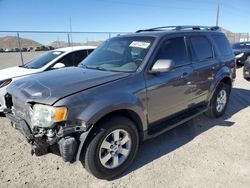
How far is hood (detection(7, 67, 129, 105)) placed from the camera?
103 inches

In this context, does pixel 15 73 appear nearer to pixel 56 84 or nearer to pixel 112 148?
pixel 56 84

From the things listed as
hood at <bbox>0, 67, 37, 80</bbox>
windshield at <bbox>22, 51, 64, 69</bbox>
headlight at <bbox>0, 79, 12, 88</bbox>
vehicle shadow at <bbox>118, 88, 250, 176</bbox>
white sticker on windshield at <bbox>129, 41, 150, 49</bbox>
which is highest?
white sticker on windshield at <bbox>129, 41, 150, 49</bbox>

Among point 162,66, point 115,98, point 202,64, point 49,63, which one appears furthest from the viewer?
point 49,63

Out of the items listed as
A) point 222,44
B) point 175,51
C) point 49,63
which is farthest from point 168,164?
point 49,63

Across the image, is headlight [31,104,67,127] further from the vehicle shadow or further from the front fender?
the vehicle shadow

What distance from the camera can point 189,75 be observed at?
3.91 meters

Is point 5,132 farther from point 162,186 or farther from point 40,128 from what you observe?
point 162,186

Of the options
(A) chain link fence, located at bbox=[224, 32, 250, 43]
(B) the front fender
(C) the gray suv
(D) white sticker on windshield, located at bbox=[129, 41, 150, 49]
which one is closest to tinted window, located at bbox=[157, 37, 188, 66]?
(C) the gray suv

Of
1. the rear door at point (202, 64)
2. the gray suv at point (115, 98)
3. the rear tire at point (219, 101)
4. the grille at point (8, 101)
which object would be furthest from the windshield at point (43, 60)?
the rear tire at point (219, 101)

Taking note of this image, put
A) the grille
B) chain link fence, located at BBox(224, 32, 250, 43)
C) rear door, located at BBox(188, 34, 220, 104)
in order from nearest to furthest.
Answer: the grille, rear door, located at BBox(188, 34, 220, 104), chain link fence, located at BBox(224, 32, 250, 43)

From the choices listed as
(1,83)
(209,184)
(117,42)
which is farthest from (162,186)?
(1,83)

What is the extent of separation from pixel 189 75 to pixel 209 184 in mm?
1827

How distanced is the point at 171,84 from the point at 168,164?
48.6 inches

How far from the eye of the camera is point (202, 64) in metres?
4.25
